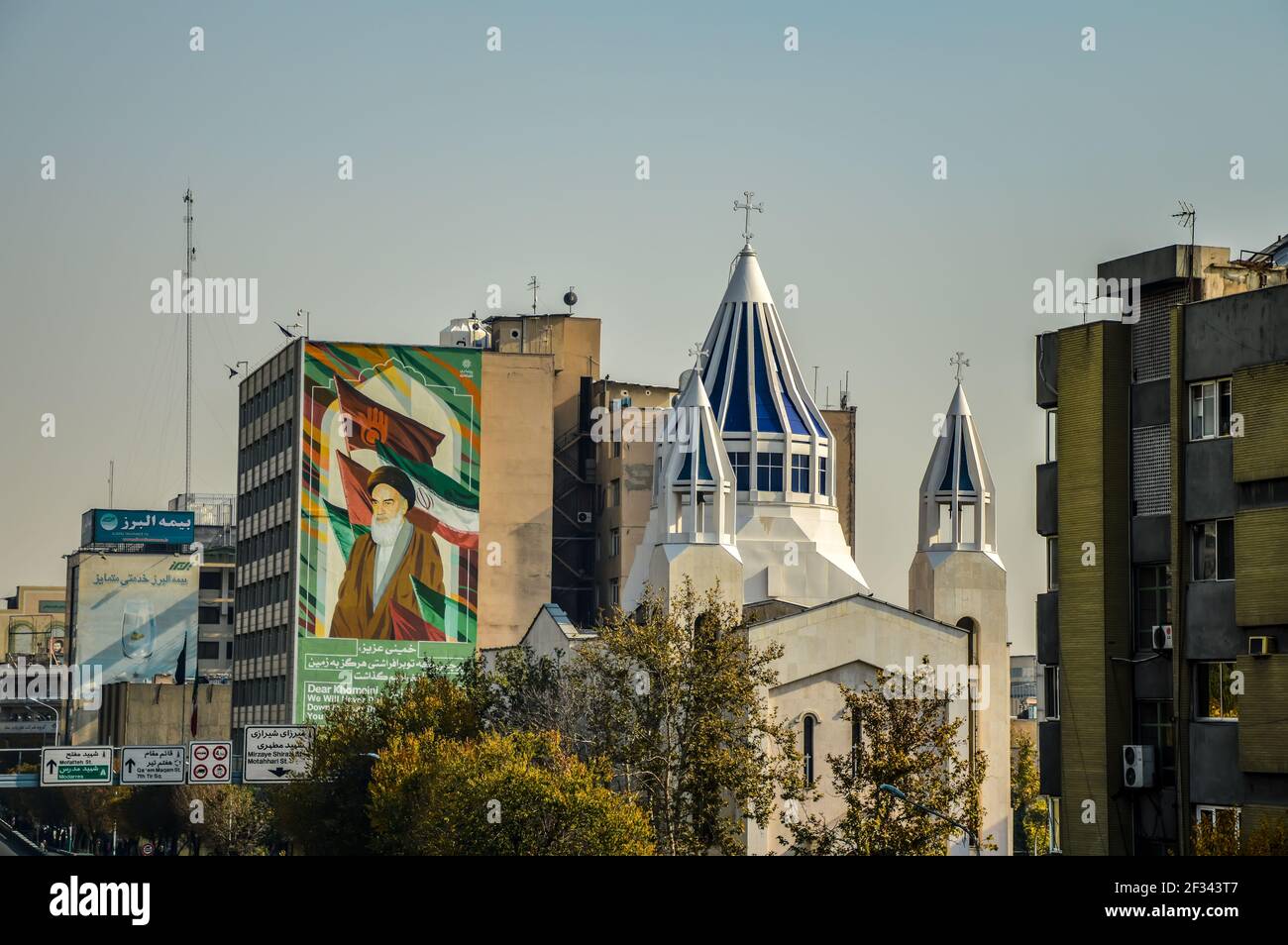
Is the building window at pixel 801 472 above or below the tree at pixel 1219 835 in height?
above

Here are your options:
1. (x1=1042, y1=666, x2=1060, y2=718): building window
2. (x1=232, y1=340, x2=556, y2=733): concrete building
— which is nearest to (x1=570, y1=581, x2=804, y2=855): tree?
(x1=1042, y1=666, x2=1060, y2=718): building window

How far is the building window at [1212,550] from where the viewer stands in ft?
141

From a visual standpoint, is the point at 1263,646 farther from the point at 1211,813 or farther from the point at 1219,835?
the point at 1219,835

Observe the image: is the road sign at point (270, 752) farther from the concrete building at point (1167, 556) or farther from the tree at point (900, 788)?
the concrete building at point (1167, 556)

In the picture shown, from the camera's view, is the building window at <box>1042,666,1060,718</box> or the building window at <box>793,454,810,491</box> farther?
the building window at <box>793,454,810,491</box>

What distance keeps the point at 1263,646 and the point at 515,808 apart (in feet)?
68.9

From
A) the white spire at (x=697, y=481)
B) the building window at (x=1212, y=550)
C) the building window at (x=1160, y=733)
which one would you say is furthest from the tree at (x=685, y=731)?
the white spire at (x=697, y=481)

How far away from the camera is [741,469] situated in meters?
94.7

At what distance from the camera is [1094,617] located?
46.0m

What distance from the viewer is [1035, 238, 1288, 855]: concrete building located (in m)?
41.3

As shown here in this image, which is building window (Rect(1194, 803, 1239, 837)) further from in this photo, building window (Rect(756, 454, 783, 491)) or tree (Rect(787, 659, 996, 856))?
building window (Rect(756, 454, 783, 491))

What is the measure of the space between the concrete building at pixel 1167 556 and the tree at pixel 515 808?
11.5 m

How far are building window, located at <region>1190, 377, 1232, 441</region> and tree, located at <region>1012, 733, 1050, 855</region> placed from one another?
208 feet
